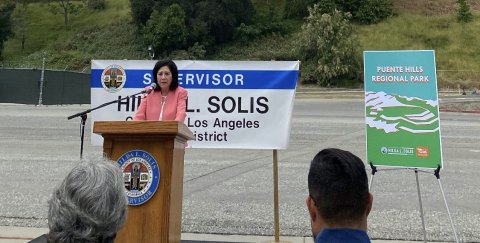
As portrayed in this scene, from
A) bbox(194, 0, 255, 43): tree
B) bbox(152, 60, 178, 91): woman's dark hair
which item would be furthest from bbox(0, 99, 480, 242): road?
bbox(194, 0, 255, 43): tree

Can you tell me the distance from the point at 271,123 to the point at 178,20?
5041 centimetres

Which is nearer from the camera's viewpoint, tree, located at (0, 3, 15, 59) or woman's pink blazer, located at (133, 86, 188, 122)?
woman's pink blazer, located at (133, 86, 188, 122)

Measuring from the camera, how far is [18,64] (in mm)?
54781

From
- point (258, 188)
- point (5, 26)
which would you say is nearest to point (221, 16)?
point (5, 26)

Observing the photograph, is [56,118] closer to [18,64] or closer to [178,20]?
[178,20]

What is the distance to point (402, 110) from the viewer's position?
521 centimetres

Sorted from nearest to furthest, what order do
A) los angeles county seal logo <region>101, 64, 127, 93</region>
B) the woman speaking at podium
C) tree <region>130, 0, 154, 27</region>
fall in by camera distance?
the woman speaking at podium
los angeles county seal logo <region>101, 64, 127, 93</region>
tree <region>130, 0, 154, 27</region>

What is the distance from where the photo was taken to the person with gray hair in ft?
5.78

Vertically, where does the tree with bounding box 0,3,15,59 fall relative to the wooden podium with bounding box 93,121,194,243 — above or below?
above

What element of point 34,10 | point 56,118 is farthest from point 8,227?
point 34,10

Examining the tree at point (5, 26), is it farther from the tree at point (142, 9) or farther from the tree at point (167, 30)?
the tree at point (167, 30)

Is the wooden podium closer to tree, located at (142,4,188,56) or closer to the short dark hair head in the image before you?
the short dark hair head

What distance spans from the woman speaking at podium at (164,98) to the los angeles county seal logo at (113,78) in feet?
3.73

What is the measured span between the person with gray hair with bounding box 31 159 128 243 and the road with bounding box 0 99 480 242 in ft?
2.81
